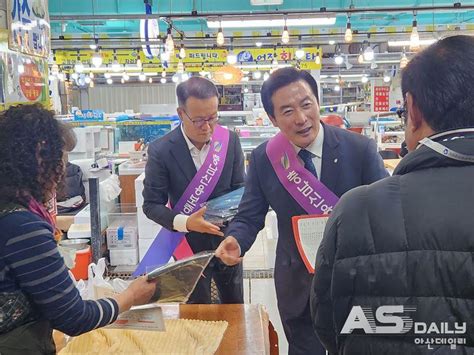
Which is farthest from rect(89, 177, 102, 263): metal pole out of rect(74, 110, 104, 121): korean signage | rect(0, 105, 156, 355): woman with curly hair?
rect(74, 110, 104, 121): korean signage

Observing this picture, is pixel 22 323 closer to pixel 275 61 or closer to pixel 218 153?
pixel 218 153

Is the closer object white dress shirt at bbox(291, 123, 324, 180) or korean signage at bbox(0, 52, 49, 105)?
white dress shirt at bbox(291, 123, 324, 180)

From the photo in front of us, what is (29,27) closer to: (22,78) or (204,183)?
(22,78)

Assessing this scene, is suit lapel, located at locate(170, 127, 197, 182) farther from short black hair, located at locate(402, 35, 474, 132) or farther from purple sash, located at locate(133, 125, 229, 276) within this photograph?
short black hair, located at locate(402, 35, 474, 132)

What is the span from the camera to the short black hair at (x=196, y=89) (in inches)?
102

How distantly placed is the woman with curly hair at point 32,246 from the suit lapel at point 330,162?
3.49 feet

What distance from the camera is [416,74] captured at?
1.14 meters

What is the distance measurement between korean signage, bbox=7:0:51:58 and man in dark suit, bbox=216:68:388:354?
1.25 m

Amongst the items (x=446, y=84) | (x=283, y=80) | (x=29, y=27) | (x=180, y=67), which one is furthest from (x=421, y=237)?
(x=180, y=67)

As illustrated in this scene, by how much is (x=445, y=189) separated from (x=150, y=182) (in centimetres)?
192

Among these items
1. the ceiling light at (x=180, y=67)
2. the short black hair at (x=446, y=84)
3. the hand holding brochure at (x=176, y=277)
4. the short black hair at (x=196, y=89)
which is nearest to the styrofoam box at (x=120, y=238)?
the short black hair at (x=196, y=89)

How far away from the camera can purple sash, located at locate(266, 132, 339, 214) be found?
2.09 m

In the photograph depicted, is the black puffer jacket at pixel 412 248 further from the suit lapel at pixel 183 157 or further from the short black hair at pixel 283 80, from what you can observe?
the suit lapel at pixel 183 157

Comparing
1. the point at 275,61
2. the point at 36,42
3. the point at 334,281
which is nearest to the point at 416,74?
the point at 334,281
